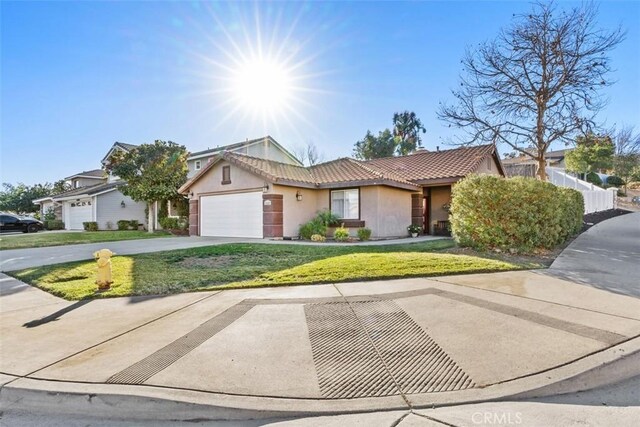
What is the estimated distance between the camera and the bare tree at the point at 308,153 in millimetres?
47312

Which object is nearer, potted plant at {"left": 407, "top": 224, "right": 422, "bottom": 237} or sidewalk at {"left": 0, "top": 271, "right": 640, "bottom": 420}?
sidewalk at {"left": 0, "top": 271, "right": 640, "bottom": 420}

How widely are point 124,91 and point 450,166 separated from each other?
15629 millimetres

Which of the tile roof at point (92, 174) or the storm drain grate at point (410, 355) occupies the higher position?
the tile roof at point (92, 174)

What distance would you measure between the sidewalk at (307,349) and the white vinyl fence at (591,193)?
2177 cm

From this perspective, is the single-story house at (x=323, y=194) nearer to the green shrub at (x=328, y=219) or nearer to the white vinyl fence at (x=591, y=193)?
the green shrub at (x=328, y=219)

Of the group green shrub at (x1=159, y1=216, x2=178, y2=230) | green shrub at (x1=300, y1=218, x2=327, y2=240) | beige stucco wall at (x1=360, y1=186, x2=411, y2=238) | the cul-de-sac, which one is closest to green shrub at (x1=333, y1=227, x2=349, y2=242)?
the cul-de-sac

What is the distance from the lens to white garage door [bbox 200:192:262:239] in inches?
621

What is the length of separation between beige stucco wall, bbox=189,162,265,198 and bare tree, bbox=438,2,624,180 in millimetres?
10629

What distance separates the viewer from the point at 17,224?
25.0 metres

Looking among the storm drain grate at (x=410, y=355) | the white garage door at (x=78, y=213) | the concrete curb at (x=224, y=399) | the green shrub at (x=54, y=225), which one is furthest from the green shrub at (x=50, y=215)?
the storm drain grate at (x=410, y=355)

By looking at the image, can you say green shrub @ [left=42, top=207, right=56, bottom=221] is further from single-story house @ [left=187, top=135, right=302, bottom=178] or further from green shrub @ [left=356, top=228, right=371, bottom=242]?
green shrub @ [left=356, top=228, right=371, bottom=242]

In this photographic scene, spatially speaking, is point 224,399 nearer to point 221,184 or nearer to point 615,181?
point 221,184

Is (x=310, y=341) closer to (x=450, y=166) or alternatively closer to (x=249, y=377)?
(x=249, y=377)

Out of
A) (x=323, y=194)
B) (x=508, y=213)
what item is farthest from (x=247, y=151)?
(x=508, y=213)
